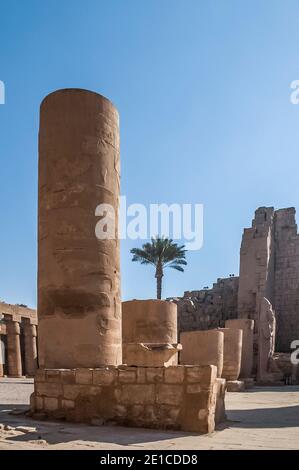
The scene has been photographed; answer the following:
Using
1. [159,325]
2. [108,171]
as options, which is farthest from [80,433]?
[159,325]

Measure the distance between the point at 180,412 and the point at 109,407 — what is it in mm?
1060

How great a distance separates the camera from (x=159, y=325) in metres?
13.3

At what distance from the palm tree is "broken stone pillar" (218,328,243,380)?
47.8 ft

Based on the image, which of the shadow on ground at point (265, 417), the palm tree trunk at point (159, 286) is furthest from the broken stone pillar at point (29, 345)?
the shadow on ground at point (265, 417)

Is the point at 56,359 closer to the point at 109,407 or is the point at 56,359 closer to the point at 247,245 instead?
the point at 109,407

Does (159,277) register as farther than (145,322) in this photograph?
Yes

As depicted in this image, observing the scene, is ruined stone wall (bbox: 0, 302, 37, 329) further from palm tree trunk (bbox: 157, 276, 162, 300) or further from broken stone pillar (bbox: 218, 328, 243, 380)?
broken stone pillar (bbox: 218, 328, 243, 380)

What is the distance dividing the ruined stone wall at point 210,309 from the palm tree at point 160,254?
9.87 feet

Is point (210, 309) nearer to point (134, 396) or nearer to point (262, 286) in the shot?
point (262, 286)

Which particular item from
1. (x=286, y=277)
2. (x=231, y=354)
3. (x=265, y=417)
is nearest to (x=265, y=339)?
(x=231, y=354)

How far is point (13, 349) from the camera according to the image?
78.8 feet

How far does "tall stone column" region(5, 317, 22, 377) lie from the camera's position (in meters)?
24.0

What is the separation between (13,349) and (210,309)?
11.3 meters
